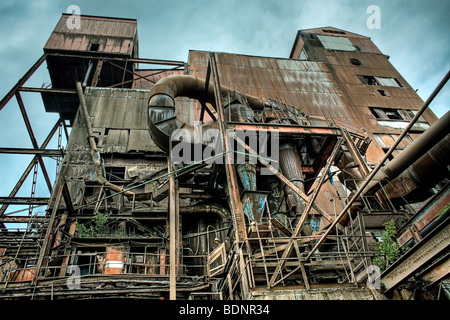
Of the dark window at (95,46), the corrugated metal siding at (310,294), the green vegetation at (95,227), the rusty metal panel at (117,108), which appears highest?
the dark window at (95,46)

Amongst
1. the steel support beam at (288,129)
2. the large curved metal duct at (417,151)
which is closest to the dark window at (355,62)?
the steel support beam at (288,129)

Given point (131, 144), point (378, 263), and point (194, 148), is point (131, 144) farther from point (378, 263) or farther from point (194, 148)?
point (378, 263)

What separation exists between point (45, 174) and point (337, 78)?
22749 millimetres

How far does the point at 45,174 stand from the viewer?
54.2 ft

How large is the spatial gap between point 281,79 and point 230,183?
15.7 m

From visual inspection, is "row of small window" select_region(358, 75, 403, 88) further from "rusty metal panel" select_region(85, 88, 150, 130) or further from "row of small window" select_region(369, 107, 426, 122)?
"rusty metal panel" select_region(85, 88, 150, 130)

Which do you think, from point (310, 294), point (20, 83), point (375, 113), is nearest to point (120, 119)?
point (20, 83)

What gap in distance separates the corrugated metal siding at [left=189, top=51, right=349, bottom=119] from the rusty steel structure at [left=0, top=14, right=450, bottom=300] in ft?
0.43

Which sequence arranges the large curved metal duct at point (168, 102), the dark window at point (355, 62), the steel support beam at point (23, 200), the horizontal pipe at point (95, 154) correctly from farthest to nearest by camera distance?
the dark window at point (355, 62), the horizontal pipe at point (95, 154), the steel support beam at point (23, 200), the large curved metal duct at point (168, 102)

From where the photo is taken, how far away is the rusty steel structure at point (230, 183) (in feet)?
18.6

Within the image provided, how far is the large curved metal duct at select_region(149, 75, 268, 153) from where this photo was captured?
10234 mm

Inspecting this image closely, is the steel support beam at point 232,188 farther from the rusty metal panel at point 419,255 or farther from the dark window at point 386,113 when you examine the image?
the dark window at point 386,113

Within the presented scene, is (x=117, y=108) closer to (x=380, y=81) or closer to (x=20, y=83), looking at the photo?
(x=20, y=83)

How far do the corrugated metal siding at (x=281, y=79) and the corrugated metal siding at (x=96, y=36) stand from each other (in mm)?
5191
